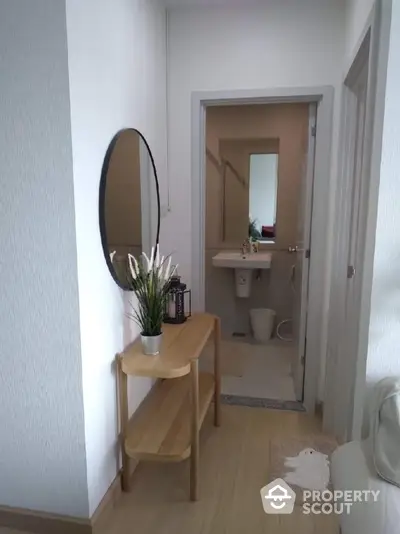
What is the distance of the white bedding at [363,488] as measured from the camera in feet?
3.39

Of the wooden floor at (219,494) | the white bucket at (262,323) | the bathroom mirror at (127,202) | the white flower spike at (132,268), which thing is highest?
the bathroom mirror at (127,202)

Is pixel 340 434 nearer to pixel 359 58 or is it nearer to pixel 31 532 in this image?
pixel 31 532

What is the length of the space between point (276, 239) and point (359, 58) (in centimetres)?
233

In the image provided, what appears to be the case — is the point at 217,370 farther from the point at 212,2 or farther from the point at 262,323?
the point at 212,2

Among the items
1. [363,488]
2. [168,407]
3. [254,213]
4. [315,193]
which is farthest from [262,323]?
[363,488]

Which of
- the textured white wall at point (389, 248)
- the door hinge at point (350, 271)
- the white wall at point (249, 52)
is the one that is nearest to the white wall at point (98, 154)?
the white wall at point (249, 52)

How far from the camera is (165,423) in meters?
2.10

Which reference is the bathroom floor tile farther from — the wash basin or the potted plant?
the potted plant

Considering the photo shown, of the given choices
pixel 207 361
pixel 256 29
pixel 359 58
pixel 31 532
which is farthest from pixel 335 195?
pixel 31 532

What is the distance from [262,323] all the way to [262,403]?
4.29 ft

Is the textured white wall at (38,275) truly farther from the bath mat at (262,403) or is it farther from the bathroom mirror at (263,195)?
the bathroom mirror at (263,195)

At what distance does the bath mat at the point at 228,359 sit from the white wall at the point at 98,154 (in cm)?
112

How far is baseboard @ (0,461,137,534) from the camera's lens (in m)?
1.67

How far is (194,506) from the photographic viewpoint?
188 centimetres
